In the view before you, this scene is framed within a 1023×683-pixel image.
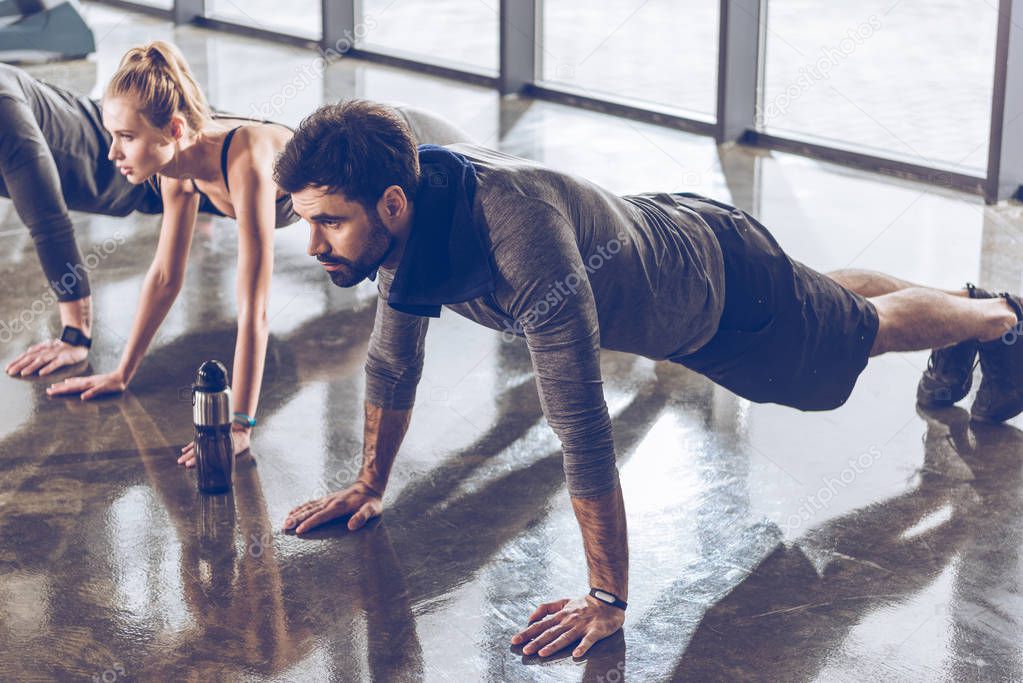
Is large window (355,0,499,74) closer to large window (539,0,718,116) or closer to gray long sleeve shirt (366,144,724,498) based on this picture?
large window (539,0,718,116)

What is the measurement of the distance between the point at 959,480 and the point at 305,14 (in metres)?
6.77

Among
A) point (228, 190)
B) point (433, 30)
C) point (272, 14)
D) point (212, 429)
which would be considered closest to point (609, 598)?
point (212, 429)

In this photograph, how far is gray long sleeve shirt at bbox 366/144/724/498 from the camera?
2.36m

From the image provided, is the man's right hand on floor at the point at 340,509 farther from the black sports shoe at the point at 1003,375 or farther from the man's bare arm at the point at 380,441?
the black sports shoe at the point at 1003,375

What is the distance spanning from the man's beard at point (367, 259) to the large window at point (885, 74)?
12.8ft

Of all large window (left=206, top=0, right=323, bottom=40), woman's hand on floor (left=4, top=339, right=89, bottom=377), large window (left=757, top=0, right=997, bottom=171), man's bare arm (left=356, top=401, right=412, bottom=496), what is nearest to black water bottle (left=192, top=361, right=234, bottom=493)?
man's bare arm (left=356, top=401, right=412, bottom=496)

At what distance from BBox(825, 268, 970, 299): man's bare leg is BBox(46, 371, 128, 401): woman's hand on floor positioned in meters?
1.94

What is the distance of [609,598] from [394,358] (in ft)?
2.37

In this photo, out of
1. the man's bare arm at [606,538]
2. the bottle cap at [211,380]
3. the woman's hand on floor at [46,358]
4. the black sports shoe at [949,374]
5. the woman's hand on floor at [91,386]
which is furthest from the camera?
the woman's hand on floor at [46,358]

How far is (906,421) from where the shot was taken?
3.53 meters

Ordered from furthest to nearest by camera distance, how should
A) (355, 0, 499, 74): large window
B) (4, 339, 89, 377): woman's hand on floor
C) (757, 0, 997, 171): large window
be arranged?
(355, 0, 499, 74): large window → (757, 0, 997, 171): large window → (4, 339, 89, 377): woman's hand on floor

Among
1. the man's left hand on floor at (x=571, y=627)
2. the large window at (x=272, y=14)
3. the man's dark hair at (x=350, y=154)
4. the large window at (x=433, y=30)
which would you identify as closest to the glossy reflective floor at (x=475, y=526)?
the man's left hand on floor at (x=571, y=627)

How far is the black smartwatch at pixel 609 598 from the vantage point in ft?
8.41

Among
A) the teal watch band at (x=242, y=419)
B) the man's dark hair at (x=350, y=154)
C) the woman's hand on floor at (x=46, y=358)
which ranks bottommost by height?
the woman's hand on floor at (x=46, y=358)
